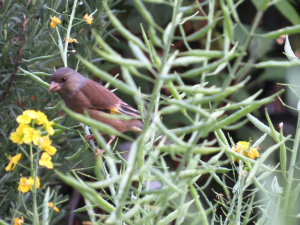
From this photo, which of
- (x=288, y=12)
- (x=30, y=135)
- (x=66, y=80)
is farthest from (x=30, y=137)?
(x=288, y=12)

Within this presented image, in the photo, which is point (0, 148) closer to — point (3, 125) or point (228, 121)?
point (3, 125)

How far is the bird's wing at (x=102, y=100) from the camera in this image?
1994mm

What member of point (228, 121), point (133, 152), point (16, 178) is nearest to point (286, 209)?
point (228, 121)

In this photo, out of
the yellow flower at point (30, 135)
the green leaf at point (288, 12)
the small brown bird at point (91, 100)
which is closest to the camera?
the yellow flower at point (30, 135)

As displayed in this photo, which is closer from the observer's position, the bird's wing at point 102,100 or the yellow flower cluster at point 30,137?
the yellow flower cluster at point 30,137

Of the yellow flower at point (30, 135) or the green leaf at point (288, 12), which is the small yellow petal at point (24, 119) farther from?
the green leaf at point (288, 12)

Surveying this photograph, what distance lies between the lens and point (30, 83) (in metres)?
1.64

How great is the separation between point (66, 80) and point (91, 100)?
21 centimetres

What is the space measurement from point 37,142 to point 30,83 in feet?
3.32

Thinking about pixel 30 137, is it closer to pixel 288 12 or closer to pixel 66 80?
pixel 66 80

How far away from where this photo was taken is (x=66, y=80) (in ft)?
6.01

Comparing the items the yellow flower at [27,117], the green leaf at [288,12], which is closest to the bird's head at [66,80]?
the yellow flower at [27,117]

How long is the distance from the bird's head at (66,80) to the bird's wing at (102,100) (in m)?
0.05

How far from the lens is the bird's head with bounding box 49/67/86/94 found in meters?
1.68
